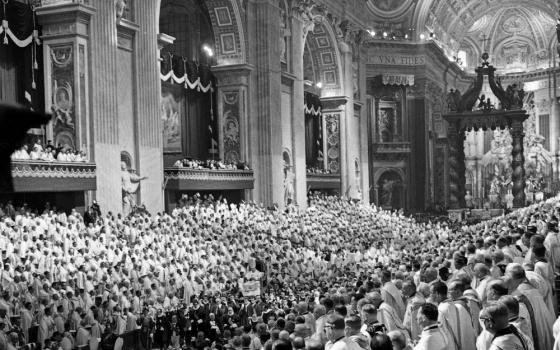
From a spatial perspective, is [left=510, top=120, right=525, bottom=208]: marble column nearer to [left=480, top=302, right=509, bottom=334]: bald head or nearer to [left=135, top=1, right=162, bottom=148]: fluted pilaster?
[left=135, top=1, right=162, bottom=148]: fluted pilaster

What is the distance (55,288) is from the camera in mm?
14289

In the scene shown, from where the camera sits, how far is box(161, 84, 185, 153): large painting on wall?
1185 inches

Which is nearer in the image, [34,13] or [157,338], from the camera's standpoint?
[157,338]

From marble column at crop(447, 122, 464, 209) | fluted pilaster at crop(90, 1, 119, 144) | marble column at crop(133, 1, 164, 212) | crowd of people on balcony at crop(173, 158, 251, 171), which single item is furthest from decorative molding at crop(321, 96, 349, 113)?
fluted pilaster at crop(90, 1, 119, 144)

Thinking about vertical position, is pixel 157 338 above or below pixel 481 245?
below

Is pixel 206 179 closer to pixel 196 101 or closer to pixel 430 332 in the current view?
pixel 196 101

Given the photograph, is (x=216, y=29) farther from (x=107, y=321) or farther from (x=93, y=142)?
(x=107, y=321)

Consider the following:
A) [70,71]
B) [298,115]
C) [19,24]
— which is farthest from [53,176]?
[298,115]

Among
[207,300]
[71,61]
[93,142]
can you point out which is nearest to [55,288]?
[207,300]

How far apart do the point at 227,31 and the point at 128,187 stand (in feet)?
35.7

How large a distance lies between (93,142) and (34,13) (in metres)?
4.05

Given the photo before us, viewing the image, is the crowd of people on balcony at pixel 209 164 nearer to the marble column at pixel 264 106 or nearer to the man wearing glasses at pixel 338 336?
the marble column at pixel 264 106

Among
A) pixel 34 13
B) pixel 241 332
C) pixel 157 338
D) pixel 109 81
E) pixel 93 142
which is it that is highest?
pixel 34 13

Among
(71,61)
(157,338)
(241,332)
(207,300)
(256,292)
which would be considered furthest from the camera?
(71,61)
